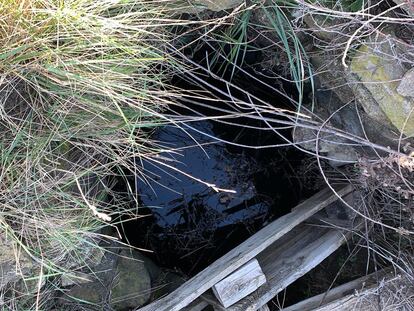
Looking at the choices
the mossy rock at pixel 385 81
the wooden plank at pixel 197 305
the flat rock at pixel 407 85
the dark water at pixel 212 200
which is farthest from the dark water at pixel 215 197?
the flat rock at pixel 407 85

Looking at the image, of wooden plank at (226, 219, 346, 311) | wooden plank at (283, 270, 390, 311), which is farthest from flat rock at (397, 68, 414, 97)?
wooden plank at (283, 270, 390, 311)

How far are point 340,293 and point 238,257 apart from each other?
2.24ft

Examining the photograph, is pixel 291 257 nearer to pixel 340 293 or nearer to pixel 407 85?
pixel 340 293

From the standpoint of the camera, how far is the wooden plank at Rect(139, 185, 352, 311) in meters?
2.51

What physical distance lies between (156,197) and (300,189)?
99cm

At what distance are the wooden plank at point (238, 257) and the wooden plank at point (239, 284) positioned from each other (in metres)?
0.03

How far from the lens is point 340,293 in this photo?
2.85 m

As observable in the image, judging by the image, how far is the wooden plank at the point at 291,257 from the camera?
103 inches

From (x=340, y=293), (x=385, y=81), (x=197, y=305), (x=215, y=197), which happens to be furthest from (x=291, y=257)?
(x=385, y=81)

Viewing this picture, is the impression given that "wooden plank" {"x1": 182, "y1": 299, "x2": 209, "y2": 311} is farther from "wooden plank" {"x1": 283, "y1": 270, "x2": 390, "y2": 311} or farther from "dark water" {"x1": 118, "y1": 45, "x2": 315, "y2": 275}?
"dark water" {"x1": 118, "y1": 45, "x2": 315, "y2": 275}

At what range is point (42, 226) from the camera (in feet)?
6.89

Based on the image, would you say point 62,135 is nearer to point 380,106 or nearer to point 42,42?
point 42,42

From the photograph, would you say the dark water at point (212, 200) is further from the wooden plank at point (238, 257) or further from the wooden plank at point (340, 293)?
the wooden plank at point (340, 293)

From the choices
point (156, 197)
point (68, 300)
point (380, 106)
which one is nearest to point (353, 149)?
point (380, 106)
